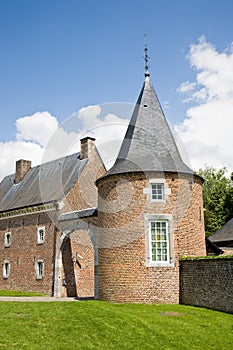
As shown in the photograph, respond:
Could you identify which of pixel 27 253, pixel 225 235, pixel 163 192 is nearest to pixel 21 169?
pixel 27 253

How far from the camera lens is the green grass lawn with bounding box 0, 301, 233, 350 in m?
10.1

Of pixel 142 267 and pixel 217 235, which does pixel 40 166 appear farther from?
pixel 142 267

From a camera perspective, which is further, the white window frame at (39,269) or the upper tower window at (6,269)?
the upper tower window at (6,269)

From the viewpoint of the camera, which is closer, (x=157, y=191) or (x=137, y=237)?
(x=137, y=237)

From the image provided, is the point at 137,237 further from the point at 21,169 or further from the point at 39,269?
the point at 21,169

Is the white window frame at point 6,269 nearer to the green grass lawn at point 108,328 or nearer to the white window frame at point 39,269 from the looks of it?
the white window frame at point 39,269

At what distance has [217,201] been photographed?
151ft

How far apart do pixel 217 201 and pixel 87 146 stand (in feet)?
72.6

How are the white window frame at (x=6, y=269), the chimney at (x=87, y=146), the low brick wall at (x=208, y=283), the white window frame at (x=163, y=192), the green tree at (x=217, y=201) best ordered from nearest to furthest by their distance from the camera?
the low brick wall at (x=208, y=283) → the white window frame at (x=163, y=192) → the chimney at (x=87, y=146) → the white window frame at (x=6, y=269) → the green tree at (x=217, y=201)

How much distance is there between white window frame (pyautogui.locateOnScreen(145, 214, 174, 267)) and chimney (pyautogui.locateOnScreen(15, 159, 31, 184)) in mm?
19707

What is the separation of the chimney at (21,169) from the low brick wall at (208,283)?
2093 cm

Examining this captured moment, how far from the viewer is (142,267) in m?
17.2

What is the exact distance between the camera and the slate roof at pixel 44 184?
28.0m

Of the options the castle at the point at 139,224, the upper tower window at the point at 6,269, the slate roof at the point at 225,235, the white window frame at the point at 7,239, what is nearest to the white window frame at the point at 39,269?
the castle at the point at 139,224
